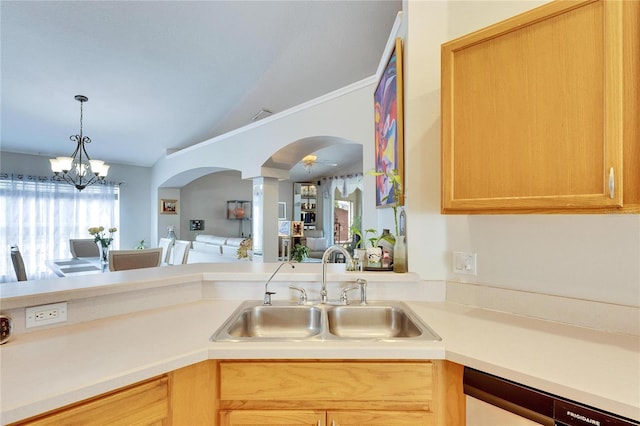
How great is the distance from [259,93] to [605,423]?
4.67m

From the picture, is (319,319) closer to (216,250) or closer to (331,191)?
(216,250)

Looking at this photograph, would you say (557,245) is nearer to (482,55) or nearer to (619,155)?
(619,155)

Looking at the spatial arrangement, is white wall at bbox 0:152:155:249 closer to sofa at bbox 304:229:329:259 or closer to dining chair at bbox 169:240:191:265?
dining chair at bbox 169:240:191:265

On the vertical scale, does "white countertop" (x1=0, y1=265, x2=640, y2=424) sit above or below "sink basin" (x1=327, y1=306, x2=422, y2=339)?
above

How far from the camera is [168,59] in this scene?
3459 mm

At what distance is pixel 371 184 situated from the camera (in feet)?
9.35

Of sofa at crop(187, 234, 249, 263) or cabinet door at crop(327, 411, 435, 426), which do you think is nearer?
cabinet door at crop(327, 411, 435, 426)

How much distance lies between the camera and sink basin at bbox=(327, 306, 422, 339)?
1.40 meters

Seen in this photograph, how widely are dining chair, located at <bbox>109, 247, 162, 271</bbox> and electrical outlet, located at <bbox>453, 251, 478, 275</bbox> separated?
2.85 meters


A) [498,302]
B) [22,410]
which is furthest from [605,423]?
[22,410]

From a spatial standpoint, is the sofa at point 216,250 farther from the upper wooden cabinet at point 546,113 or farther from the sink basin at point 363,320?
the upper wooden cabinet at point 546,113

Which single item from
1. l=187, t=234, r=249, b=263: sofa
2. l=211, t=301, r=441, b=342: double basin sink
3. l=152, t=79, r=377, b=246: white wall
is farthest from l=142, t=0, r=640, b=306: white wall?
l=187, t=234, r=249, b=263: sofa

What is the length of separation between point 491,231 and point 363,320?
722mm

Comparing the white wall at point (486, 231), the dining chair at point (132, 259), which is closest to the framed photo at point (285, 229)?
the dining chair at point (132, 259)
